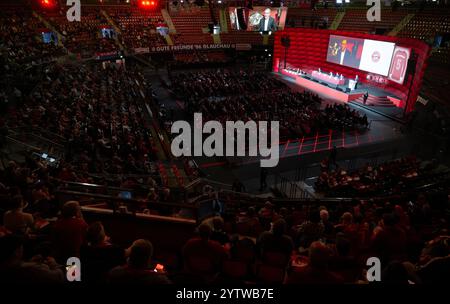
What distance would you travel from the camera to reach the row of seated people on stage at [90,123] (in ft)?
39.0

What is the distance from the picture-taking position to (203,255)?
3.79 m

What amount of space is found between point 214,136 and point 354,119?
355 inches

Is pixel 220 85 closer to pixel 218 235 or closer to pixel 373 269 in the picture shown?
pixel 218 235

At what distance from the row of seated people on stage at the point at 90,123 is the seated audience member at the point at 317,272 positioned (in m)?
7.88

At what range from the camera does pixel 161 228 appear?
553 centimetres

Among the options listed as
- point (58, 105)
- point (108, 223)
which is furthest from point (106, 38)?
point (108, 223)

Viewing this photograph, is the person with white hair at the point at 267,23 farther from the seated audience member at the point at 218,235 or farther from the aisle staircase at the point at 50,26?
the seated audience member at the point at 218,235

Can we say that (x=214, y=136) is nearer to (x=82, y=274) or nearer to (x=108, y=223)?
(x=108, y=223)

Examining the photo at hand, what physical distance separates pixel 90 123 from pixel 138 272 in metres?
13.2

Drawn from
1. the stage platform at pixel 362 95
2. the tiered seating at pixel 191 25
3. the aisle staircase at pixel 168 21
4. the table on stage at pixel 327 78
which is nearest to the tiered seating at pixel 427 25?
the stage platform at pixel 362 95

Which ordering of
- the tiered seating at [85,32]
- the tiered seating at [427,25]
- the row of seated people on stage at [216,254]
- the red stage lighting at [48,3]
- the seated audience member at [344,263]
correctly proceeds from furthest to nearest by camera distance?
the tiered seating at [85,32]
the tiered seating at [427,25]
the red stage lighting at [48,3]
the seated audience member at [344,263]
the row of seated people on stage at [216,254]

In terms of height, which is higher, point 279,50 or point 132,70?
point 279,50

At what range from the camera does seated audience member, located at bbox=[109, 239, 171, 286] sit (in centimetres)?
284

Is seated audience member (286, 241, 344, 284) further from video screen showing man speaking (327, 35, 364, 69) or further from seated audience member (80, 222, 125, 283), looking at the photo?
video screen showing man speaking (327, 35, 364, 69)
